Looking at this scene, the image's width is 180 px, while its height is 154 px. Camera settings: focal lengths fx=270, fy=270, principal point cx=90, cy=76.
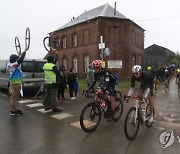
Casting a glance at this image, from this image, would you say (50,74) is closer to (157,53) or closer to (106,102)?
(106,102)

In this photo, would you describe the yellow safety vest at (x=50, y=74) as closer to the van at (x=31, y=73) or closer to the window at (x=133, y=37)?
the van at (x=31, y=73)

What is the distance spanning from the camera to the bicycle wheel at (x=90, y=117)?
6719mm

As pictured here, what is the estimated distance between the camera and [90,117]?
274 inches

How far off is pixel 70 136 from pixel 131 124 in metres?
1.50

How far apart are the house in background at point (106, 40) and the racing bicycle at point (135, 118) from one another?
24.1 meters

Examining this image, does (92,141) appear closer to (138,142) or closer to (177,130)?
(138,142)

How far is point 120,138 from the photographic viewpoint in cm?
635

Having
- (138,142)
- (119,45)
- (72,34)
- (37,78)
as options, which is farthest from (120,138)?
(72,34)

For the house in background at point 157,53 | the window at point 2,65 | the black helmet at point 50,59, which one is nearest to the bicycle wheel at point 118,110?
the black helmet at point 50,59

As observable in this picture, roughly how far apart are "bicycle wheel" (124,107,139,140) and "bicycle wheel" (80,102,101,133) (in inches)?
43.3

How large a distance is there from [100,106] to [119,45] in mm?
27860

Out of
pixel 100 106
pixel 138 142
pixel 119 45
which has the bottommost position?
pixel 138 142

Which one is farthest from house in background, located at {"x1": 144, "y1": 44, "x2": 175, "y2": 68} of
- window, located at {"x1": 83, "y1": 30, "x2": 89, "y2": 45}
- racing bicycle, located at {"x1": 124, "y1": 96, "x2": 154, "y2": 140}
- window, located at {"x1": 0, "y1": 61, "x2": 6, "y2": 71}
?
racing bicycle, located at {"x1": 124, "y1": 96, "x2": 154, "y2": 140}

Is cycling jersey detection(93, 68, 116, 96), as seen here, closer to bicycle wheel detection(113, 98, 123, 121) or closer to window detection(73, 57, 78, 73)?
bicycle wheel detection(113, 98, 123, 121)
